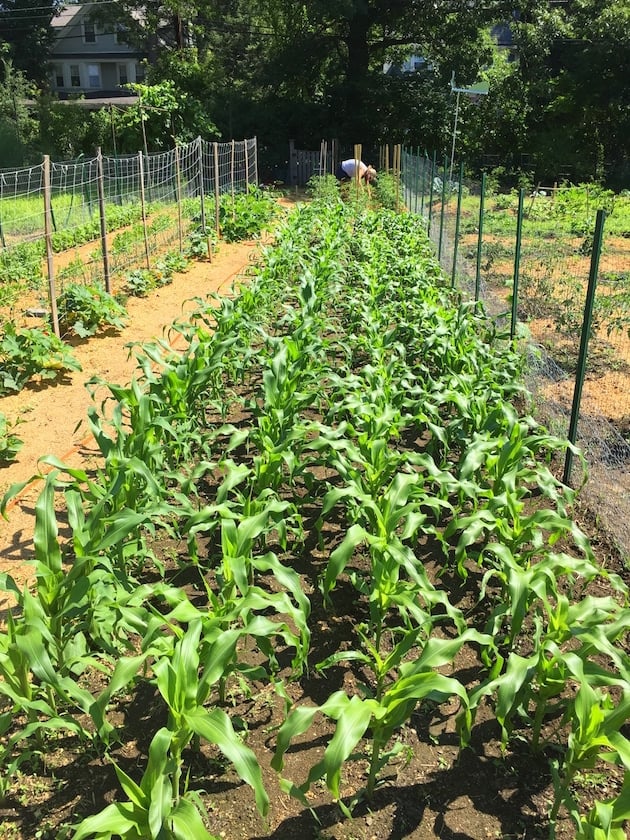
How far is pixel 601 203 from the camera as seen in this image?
15.6 metres

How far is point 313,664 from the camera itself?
9.64ft

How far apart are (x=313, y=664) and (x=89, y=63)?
2159 inches

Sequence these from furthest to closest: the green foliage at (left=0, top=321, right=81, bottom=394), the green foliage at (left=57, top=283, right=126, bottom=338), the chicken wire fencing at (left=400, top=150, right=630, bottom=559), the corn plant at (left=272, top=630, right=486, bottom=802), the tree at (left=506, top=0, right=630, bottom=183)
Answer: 1. the tree at (left=506, top=0, right=630, bottom=183)
2. the green foliage at (left=57, top=283, right=126, bottom=338)
3. the green foliage at (left=0, top=321, right=81, bottom=394)
4. the chicken wire fencing at (left=400, top=150, right=630, bottom=559)
5. the corn plant at (left=272, top=630, right=486, bottom=802)

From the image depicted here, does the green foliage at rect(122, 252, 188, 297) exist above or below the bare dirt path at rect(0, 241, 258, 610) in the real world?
above

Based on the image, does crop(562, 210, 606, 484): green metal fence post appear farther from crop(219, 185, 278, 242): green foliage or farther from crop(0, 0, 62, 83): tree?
crop(0, 0, 62, 83): tree

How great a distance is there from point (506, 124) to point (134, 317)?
77.5 ft

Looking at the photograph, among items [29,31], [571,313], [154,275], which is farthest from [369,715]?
Result: [29,31]

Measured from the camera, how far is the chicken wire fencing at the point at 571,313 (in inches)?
171

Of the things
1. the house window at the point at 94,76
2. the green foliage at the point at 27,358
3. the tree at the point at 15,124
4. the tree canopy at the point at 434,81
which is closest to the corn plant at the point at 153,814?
the green foliage at the point at 27,358

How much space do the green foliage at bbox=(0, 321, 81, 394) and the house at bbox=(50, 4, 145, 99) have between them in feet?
152

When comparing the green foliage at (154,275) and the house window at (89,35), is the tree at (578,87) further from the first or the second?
the house window at (89,35)

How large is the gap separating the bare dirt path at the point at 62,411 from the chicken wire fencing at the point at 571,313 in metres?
2.94

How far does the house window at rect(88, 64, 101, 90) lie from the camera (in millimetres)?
49719

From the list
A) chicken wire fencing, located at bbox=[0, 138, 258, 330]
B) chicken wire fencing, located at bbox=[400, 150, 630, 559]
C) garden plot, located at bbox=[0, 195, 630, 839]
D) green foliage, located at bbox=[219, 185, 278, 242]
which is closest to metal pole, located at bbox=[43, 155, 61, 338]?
chicken wire fencing, located at bbox=[0, 138, 258, 330]
